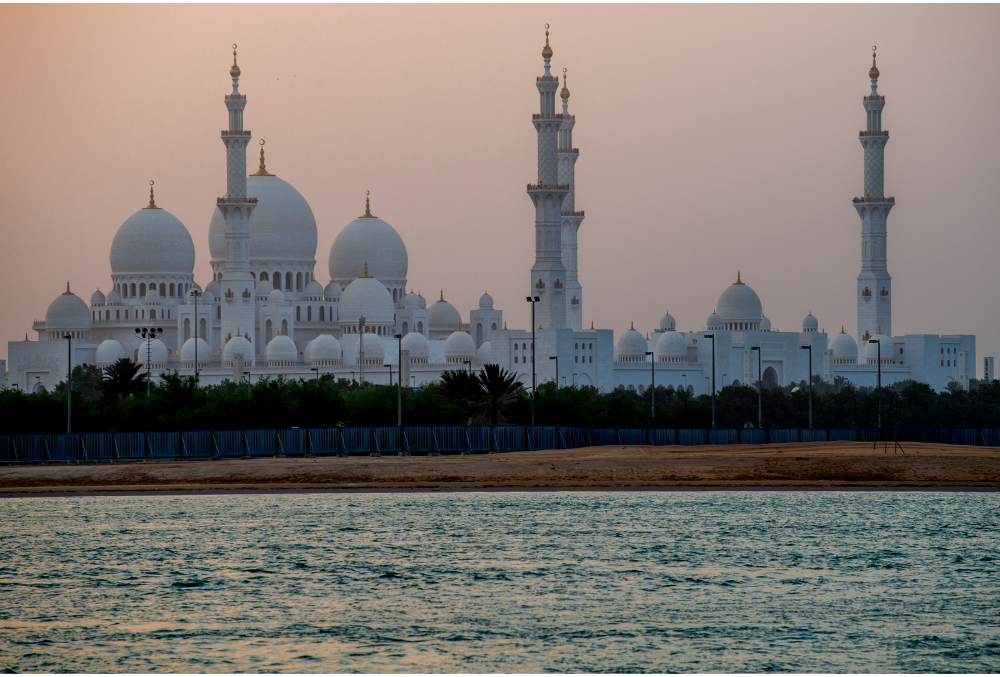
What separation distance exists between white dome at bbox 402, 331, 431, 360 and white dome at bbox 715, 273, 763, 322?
1176 inches

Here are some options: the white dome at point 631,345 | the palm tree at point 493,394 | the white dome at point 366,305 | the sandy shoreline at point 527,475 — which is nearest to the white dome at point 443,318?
the white dome at point 366,305

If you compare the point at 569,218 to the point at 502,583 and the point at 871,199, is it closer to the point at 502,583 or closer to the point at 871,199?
the point at 871,199

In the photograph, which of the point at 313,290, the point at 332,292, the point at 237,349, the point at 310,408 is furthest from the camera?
the point at 332,292

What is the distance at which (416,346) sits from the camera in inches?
4717

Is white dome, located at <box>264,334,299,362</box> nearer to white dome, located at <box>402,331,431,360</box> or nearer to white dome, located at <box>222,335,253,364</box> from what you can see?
white dome, located at <box>222,335,253,364</box>

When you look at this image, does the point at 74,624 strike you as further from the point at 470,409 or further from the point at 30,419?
the point at 470,409

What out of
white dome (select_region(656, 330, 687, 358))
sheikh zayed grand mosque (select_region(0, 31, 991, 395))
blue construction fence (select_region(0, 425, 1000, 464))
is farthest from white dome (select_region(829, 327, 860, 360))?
blue construction fence (select_region(0, 425, 1000, 464))

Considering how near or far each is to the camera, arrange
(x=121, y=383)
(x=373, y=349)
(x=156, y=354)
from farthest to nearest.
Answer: (x=156, y=354) → (x=373, y=349) → (x=121, y=383)

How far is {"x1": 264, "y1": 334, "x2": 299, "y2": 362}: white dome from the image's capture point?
4562 inches

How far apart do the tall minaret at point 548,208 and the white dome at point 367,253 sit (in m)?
26.5

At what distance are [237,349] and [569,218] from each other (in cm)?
2744

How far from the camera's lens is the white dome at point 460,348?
119750 millimetres

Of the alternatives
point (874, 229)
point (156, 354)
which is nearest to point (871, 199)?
point (874, 229)

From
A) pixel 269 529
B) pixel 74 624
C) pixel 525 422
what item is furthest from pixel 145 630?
pixel 525 422
